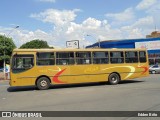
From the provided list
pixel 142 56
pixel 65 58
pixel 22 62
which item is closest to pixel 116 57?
pixel 142 56

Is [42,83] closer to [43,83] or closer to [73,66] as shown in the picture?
[43,83]

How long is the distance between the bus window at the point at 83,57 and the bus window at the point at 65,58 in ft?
1.49

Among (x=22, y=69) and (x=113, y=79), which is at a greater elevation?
(x=22, y=69)

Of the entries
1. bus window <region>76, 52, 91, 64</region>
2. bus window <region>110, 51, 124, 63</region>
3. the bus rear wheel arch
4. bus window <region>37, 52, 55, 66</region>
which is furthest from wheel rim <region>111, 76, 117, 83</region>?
the bus rear wheel arch

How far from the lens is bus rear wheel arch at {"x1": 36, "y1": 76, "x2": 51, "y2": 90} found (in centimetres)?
2003

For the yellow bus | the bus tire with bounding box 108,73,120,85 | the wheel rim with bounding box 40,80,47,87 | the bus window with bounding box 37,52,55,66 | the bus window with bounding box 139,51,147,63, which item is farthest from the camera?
the bus window with bounding box 139,51,147,63

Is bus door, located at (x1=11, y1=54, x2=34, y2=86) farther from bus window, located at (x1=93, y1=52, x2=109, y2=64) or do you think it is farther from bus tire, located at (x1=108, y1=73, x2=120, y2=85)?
bus tire, located at (x1=108, y1=73, x2=120, y2=85)

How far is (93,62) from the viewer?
21.9 meters

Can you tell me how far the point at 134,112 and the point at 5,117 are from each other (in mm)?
4167

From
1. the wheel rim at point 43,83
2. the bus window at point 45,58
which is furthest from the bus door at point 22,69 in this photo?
the wheel rim at point 43,83

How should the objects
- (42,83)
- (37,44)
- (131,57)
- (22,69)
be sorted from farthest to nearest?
(37,44), (131,57), (42,83), (22,69)

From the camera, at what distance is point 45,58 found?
20.2m

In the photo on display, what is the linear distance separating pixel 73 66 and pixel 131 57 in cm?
503

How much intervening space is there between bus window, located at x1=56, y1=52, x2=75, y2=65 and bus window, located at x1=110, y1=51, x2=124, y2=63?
3.18 m
